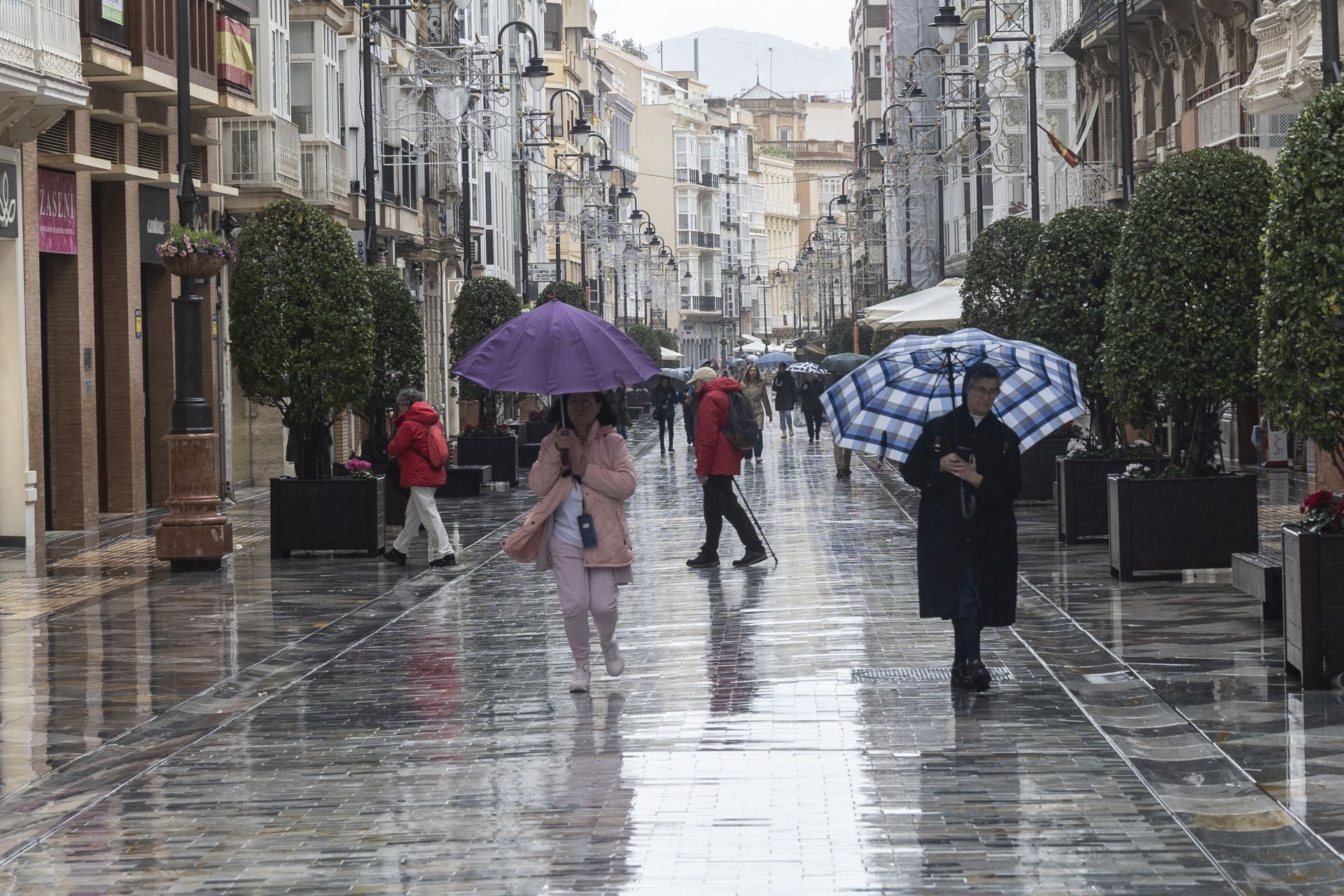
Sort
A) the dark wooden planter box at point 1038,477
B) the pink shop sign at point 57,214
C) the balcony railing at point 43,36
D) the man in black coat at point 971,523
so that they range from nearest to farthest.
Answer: the man in black coat at point 971,523
the balcony railing at point 43,36
the pink shop sign at point 57,214
the dark wooden planter box at point 1038,477

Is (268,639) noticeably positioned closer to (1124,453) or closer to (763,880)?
(763,880)

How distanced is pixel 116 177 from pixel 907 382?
51.9 ft

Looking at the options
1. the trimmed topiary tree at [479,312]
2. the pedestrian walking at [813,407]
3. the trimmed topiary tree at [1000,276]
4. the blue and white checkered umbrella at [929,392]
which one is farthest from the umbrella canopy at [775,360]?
the blue and white checkered umbrella at [929,392]

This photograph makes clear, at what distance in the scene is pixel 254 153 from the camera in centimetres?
3031

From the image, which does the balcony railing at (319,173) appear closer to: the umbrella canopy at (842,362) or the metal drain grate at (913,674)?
the umbrella canopy at (842,362)

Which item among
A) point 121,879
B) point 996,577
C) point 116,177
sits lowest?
point 121,879

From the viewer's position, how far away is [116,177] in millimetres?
24469

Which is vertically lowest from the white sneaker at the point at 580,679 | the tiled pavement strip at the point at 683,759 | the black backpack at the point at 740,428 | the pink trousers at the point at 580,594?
the tiled pavement strip at the point at 683,759

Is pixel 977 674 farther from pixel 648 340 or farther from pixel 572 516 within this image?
pixel 648 340

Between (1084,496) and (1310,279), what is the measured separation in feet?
Answer: 26.7

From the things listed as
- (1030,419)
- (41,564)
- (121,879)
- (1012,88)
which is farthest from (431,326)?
(121,879)

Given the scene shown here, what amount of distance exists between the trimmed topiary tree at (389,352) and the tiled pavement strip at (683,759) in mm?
9473

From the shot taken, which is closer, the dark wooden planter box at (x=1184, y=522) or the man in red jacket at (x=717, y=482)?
the dark wooden planter box at (x=1184, y=522)

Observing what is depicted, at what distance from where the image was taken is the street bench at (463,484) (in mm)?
27891
